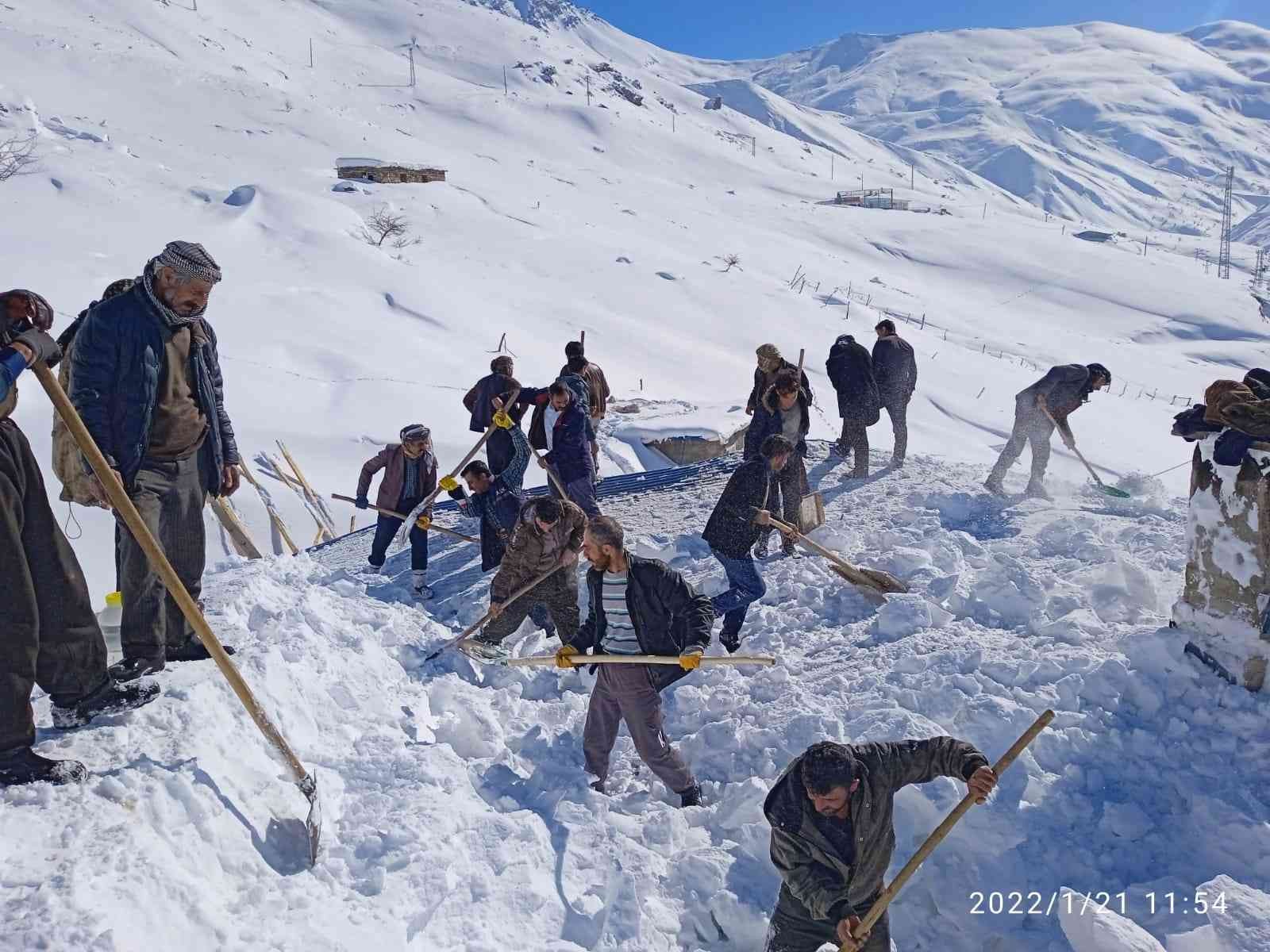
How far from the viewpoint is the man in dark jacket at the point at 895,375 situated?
873 centimetres

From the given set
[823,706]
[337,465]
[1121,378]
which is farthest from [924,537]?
[1121,378]

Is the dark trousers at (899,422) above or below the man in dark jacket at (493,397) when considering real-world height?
above

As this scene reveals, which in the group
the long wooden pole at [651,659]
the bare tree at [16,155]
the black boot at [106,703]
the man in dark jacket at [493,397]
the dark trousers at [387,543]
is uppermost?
the bare tree at [16,155]

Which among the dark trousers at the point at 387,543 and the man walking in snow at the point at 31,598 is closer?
the man walking in snow at the point at 31,598

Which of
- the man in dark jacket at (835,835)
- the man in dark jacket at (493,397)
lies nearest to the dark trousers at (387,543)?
the man in dark jacket at (493,397)

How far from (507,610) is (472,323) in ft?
40.1

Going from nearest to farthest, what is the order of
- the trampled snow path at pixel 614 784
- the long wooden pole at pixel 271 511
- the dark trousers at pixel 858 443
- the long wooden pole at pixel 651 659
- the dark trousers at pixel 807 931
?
the trampled snow path at pixel 614 784 < the dark trousers at pixel 807 931 < the long wooden pole at pixel 651 659 < the dark trousers at pixel 858 443 < the long wooden pole at pixel 271 511

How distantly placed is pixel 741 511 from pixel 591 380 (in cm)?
251

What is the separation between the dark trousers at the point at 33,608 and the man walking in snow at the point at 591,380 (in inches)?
167

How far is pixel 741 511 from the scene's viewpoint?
568 cm

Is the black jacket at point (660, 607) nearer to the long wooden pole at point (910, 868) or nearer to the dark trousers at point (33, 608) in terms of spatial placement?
the long wooden pole at point (910, 868)

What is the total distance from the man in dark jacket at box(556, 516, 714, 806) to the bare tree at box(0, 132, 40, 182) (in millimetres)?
21562

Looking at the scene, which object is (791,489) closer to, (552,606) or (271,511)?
(552,606)

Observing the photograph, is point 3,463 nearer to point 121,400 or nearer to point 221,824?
→ point 121,400
